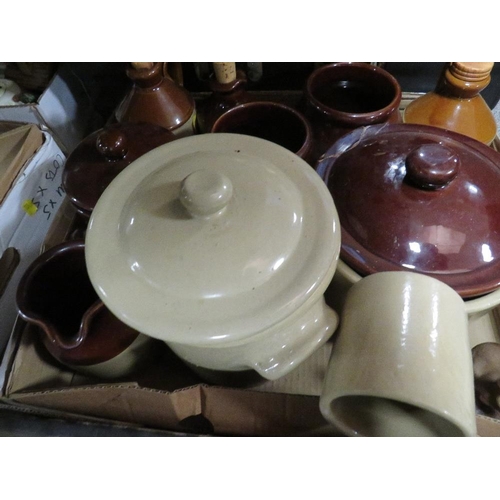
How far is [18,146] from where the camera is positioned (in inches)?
31.1

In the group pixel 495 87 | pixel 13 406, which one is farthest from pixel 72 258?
pixel 495 87

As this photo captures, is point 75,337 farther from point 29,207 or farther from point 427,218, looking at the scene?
point 427,218

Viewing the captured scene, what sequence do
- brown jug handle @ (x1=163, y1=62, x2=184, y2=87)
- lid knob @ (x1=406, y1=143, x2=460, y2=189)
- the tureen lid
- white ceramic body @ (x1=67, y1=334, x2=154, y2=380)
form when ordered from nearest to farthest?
1. the tureen lid
2. lid knob @ (x1=406, y1=143, x2=460, y2=189)
3. white ceramic body @ (x1=67, y1=334, x2=154, y2=380)
4. brown jug handle @ (x1=163, y1=62, x2=184, y2=87)

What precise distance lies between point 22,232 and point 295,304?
63cm

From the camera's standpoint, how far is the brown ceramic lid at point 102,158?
62cm

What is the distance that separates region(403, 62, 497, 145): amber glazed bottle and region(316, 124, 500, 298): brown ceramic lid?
8.5 inches

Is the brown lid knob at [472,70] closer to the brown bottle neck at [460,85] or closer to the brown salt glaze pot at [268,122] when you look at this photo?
the brown bottle neck at [460,85]

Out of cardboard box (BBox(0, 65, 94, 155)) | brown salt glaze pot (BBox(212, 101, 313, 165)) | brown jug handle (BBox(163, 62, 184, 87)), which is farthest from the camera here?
brown jug handle (BBox(163, 62, 184, 87))

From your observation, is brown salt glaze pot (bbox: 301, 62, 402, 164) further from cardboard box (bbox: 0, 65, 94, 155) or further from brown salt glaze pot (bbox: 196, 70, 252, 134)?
cardboard box (bbox: 0, 65, 94, 155)

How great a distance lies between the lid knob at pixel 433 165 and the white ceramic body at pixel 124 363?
0.43 metres

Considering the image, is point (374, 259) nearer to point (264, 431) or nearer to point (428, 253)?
point (428, 253)

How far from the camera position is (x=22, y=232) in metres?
0.77

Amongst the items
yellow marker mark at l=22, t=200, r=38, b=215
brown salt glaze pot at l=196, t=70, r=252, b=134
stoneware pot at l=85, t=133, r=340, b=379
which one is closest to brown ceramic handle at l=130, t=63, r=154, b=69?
brown salt glaze pot at l=196, t=70, r=252, b=134

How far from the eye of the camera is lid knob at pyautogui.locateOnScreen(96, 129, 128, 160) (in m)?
0.62
